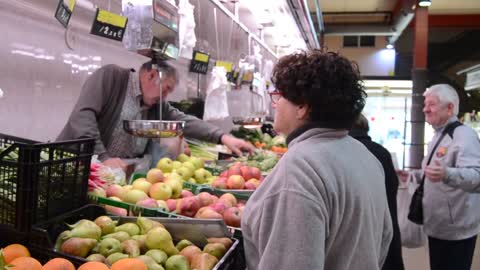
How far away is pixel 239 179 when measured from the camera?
8.30 feet

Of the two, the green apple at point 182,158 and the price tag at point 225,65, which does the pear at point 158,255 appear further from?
the price tag at point 225,65

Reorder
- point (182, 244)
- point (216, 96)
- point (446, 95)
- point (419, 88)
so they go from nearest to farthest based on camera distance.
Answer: point (182, 244), point (446, 95), point (216, 96), point (419, 88)

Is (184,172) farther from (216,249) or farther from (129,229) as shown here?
(216,249)

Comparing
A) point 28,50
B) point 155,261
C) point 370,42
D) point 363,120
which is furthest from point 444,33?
point 155,261

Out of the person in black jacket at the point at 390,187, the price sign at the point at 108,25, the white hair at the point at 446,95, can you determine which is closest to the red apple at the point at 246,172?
the person in black jacket at the point at 390,187

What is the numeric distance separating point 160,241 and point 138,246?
0.22ft

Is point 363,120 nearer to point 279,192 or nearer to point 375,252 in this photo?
point 375,252

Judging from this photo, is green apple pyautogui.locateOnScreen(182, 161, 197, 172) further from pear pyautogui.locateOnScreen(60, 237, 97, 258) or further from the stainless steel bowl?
pear pyautogui.locateOnScreen(60, 237, 97, 258)

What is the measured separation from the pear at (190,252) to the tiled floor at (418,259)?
4278 millimetres

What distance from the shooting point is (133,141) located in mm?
2998

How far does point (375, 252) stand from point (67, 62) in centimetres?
231

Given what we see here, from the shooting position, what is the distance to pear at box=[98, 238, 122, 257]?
1.39 meters

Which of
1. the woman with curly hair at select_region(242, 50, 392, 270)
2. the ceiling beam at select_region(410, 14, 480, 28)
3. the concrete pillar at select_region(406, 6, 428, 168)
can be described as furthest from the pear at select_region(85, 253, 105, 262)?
the ceiling beam at select_region(410, 14, 480, 28)

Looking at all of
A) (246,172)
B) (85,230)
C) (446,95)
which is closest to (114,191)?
(85,230)
